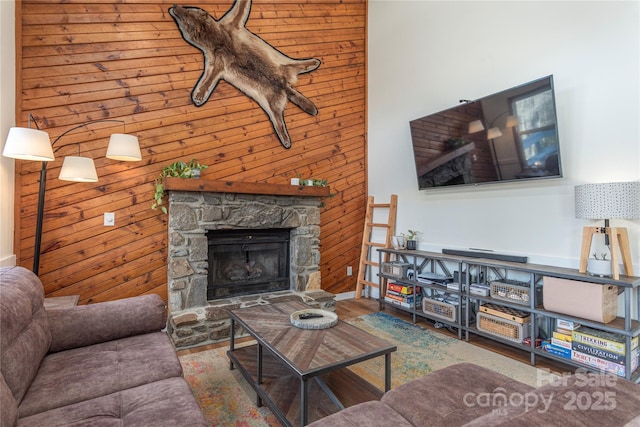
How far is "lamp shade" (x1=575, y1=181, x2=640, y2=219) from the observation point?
211cm

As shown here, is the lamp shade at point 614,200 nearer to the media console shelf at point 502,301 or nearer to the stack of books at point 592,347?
the media console shelf at point 502,301

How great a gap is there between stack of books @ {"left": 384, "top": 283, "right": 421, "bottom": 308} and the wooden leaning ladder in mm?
397

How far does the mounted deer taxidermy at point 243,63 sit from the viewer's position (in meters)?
3.36

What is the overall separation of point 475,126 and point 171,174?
2.85 metres

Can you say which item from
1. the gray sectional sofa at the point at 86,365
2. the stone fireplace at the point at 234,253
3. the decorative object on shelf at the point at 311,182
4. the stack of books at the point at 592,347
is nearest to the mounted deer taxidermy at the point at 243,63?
the decorative object on shelf at the point at 311,182

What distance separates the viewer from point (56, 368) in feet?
4.89

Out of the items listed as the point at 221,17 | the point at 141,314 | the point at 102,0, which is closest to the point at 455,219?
the point at 141,314

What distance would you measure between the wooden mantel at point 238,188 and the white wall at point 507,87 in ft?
3.98

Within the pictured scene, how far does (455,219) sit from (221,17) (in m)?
3.29

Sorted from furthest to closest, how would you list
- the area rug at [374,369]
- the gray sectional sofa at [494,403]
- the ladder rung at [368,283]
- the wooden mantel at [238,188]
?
the ladder rung at [368,283]
the wooden mantel at [238,188]
the area rug at [374,369]
the gray sectional sofa at [494,403]

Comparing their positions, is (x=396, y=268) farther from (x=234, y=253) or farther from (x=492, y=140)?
(x=234, y=253)

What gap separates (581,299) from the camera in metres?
2.20

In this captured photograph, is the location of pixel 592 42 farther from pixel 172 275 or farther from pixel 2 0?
pixel 2 0

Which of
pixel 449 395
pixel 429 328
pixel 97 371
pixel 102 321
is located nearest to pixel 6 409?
pixel 97 371
